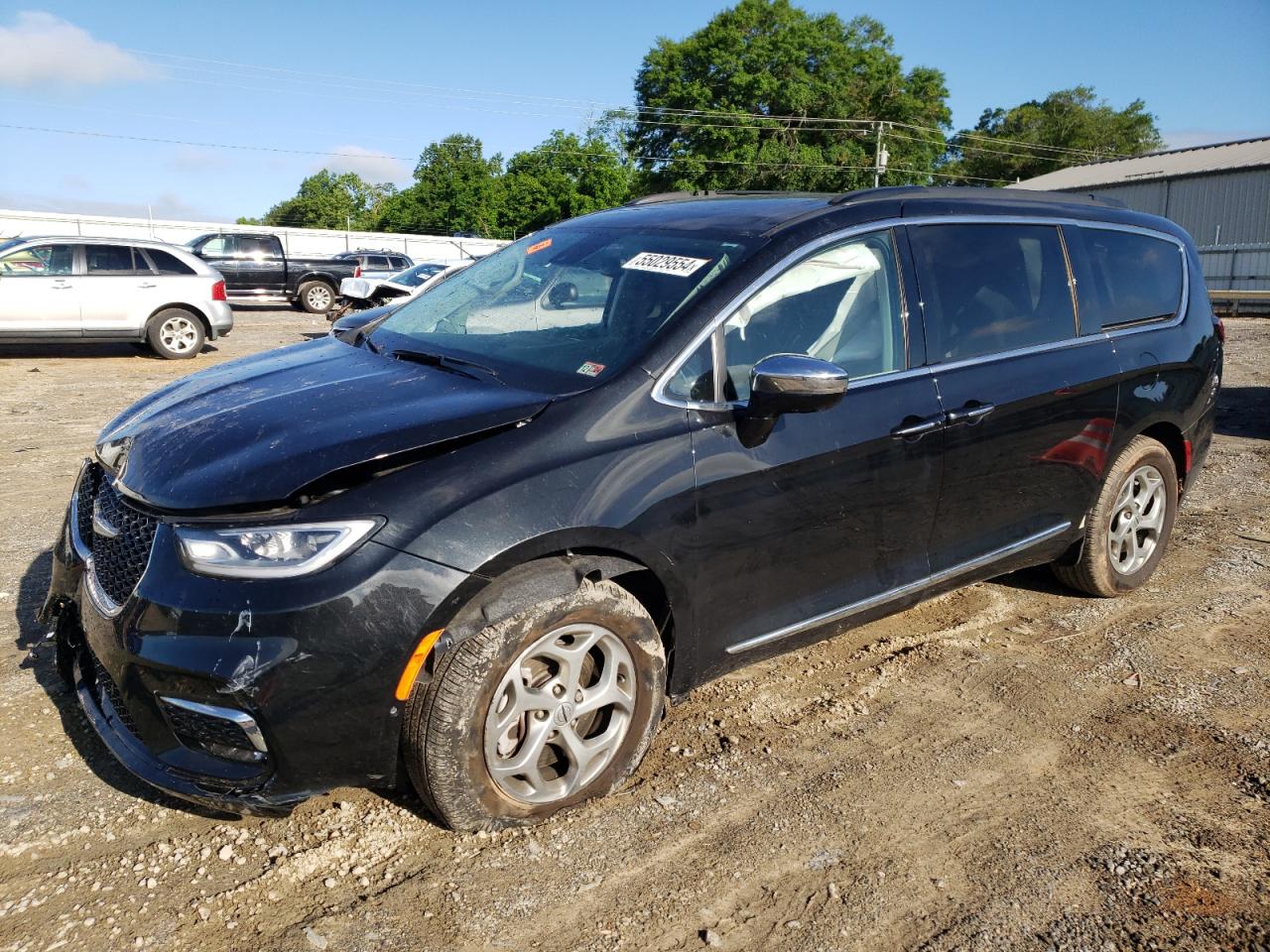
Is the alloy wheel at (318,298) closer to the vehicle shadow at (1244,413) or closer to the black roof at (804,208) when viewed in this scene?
the vehicle shadow at (1244,413)

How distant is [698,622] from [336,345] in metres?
1.91

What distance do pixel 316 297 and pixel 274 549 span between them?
2182 centimetres

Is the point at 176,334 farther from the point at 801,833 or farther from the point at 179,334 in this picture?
the point at 801,833

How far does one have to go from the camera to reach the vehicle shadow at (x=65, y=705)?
3.02 m

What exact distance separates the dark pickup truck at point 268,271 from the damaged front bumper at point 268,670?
20267 millimetres

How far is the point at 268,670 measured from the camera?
248cm

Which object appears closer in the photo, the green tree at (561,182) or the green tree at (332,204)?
the green tree at (561,182)

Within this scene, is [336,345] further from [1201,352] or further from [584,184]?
[584,184]

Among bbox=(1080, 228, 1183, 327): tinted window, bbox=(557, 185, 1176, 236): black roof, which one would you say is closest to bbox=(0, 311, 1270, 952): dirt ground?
bbox=(1080, 228, 1183, 327): tinted window

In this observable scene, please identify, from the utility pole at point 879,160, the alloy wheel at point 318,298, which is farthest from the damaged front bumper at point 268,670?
the utility pole at point 879,160

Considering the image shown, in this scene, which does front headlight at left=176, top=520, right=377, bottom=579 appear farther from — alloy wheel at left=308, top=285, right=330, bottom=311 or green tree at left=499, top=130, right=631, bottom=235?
green tree at left=499, top=130, right=631, bottom=235

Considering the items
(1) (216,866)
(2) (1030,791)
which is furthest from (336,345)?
(2) (1030,791)

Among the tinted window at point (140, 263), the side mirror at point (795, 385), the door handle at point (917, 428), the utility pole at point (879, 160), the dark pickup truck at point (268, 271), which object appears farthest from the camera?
the utility pole at point (879, 160)

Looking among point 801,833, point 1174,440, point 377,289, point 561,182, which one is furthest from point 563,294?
point 561,182
